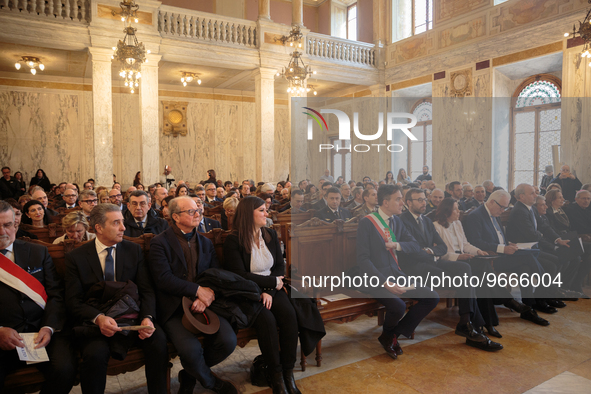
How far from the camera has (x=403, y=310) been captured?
9.99 feet

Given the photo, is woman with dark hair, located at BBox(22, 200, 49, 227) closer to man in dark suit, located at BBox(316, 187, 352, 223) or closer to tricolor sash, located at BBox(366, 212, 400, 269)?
man in dark suit, located at BBox(316, 187, 352, 223)

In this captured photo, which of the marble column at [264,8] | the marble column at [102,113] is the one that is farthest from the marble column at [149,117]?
the marble column at [264,8]

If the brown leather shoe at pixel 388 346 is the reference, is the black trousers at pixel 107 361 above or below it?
above

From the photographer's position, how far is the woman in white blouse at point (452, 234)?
3.37 meters

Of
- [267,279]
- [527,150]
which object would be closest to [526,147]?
[527,150]

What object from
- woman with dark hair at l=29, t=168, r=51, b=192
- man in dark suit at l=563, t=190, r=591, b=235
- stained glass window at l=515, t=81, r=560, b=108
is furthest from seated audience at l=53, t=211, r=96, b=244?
stained glass window at l=515, t=81, r=560, b=108

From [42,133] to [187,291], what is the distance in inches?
483

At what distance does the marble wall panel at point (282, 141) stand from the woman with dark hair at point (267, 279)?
1277cm

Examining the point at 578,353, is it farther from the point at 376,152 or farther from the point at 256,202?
the point at 256,202

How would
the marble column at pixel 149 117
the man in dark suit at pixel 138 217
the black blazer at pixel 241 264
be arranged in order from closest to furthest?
1. the black blazer at pixel 241 264
2. the man in dark suit at pixel 138 217
3. the marble column at pixel 149 117

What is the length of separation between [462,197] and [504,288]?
3.31 ft

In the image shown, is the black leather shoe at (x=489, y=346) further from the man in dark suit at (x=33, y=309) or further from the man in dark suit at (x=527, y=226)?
the man in dark suit at (x=33, y=309)

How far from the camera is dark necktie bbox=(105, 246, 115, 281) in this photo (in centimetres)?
254

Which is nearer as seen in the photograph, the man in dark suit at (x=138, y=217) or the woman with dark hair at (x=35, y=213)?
the man in dark suit at (x=138, y=217)
